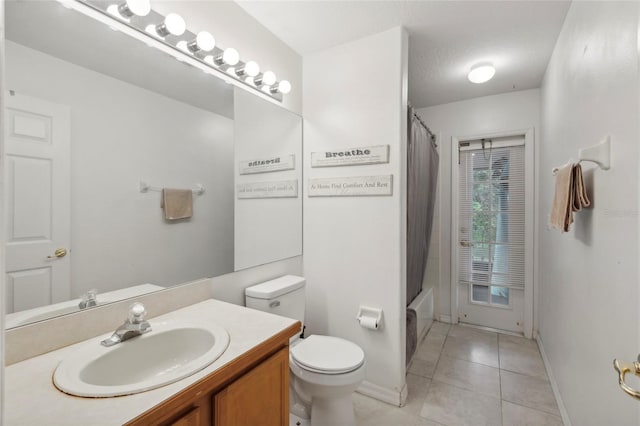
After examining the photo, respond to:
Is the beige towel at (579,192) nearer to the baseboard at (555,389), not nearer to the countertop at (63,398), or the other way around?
the baseboard at (555,389)

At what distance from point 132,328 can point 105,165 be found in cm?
64

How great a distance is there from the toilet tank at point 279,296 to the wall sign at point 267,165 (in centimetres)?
73

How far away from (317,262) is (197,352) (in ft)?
3.86

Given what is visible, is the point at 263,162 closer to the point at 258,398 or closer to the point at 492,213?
the point at 258,398

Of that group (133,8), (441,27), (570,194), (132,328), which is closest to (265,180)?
(133,8)

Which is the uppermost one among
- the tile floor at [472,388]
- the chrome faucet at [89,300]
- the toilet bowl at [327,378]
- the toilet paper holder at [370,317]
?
the chrome faucet at [89,300]

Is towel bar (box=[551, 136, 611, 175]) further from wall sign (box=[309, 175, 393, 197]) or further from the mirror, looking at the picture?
the mirror

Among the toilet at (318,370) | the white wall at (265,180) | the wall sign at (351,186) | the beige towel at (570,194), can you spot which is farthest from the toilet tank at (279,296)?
the beige towel at (570,194)

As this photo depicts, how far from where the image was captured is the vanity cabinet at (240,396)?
0.77 m

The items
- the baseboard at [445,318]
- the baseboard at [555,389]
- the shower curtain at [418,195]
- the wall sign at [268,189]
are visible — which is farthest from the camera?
the baseboard at [445,318]

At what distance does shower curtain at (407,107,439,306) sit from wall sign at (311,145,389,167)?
311mm

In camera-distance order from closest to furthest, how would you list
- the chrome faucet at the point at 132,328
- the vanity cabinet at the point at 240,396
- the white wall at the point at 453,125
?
the vanity cabinet at the point at 240,396 < the chrome faucet at the point at 132,328 < the white wall at the point at 453,125

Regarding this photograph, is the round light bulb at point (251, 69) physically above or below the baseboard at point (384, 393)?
above

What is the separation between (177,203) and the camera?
1.42m
